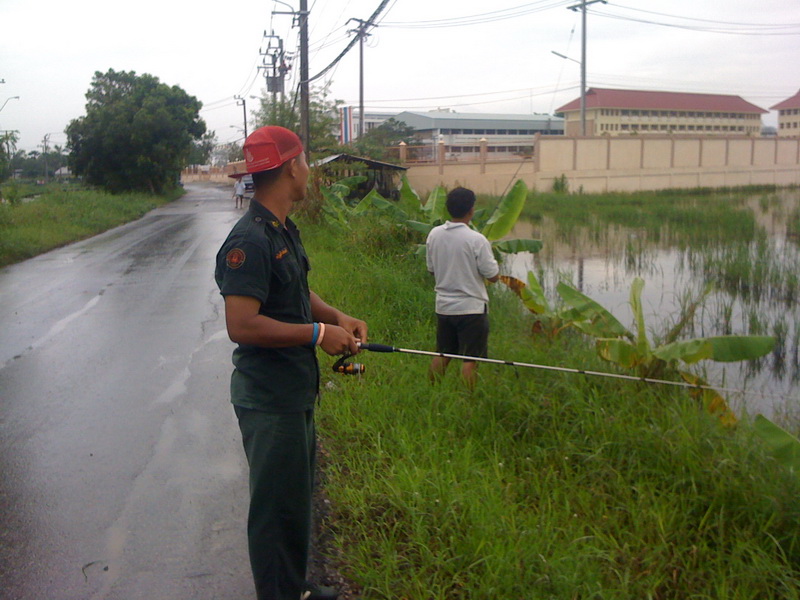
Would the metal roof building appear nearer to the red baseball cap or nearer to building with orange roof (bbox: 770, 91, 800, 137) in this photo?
building with orange roof (bbox: 770, 91, 800, 137)

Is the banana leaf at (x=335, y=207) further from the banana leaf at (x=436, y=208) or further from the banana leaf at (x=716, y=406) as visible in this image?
the banana leaf at (x=716, y=406)

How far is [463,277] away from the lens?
570cm

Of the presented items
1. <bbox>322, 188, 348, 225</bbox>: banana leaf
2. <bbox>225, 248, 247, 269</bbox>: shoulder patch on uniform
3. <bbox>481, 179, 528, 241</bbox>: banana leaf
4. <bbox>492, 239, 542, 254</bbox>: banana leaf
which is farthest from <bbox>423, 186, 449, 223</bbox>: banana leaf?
<bbox>225, 248, 247, 269</bbox>: shoulder patch on uniform

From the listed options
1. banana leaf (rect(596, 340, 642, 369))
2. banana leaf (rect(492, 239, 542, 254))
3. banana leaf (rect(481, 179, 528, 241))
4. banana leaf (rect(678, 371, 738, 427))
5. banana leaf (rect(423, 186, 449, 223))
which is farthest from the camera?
banana leaf (rect(423, 186, 449, 223))

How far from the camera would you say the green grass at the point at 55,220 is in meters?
18.4

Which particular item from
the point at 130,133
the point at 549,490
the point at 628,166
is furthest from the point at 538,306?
the point at 130,133

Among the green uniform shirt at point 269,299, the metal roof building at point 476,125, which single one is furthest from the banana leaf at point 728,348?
the metal roof building at point 476,125

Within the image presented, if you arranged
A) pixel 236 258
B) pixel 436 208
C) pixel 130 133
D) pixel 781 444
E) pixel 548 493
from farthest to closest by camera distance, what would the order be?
pixel 130 133 < pixel 436 208 < pixel 548 493 < pixel 781 444 < pixel 236 258

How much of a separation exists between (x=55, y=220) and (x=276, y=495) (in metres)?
24.5

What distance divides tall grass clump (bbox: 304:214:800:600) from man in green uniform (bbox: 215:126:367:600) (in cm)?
57

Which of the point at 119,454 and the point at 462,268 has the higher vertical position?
the point at 462,268

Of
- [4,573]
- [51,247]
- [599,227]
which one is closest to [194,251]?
[51,247]

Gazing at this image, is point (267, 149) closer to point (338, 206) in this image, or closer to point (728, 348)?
point (728, 348)

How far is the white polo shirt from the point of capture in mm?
5641
